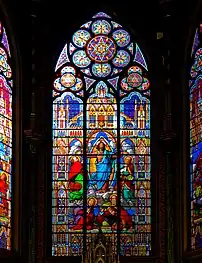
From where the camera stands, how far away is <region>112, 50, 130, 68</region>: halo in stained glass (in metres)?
24.9

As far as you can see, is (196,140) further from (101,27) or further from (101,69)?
(101,27)

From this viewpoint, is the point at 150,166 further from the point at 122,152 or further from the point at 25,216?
the point at 25,216

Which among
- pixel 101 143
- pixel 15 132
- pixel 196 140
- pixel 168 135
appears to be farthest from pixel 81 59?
pixel 196 140

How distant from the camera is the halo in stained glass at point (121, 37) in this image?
Result: 25062mm

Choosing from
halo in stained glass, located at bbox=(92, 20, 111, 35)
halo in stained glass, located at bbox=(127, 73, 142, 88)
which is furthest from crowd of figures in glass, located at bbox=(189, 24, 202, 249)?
halo in stained glass, located at bbox=(92, 20, 111, 35)

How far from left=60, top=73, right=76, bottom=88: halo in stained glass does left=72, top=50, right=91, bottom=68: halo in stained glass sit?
1.07 ft

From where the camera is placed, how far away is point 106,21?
992 inches

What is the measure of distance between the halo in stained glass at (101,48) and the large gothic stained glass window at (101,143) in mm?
23

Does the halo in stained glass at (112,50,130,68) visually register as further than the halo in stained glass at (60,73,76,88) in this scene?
Yes

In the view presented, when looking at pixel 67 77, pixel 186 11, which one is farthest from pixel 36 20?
pixel 186 11

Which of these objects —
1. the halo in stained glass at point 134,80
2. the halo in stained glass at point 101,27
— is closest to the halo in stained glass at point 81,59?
the halo in stained glass at point 101,27

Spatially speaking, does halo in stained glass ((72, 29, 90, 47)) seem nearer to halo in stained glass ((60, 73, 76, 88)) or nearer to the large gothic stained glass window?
the large gothic stained glass window

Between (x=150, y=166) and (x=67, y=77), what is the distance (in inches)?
110

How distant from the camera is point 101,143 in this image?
24219mm
